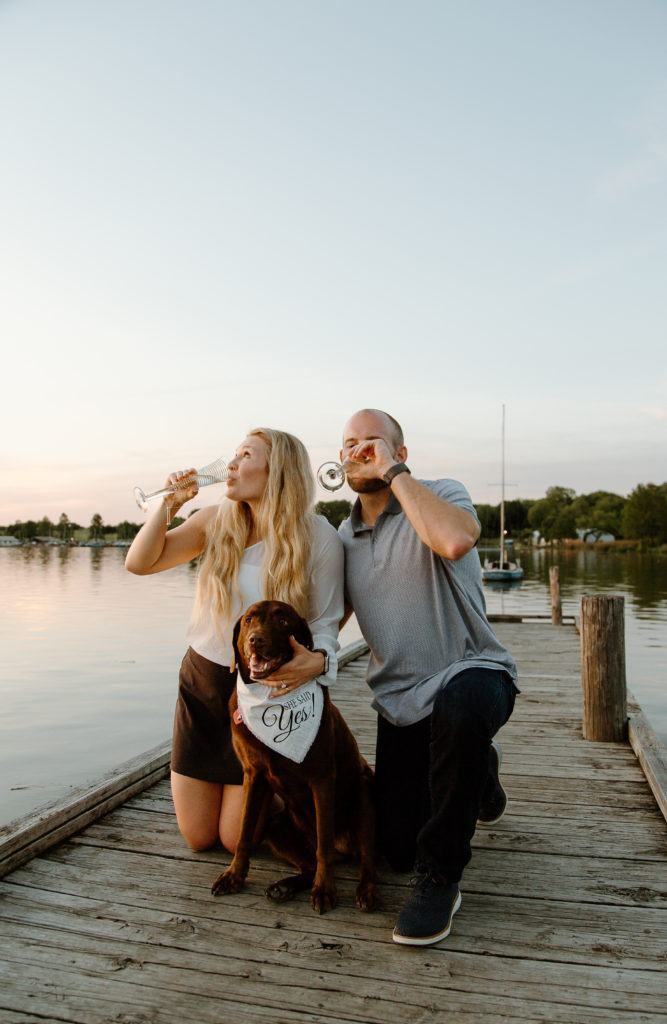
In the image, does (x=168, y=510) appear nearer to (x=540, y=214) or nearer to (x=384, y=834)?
(x=384, y=834)

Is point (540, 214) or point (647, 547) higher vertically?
point (540, 214)

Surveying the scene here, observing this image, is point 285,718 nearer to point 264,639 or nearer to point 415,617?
point 264,639

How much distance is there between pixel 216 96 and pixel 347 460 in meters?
12.0

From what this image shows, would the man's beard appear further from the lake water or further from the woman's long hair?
the lake water

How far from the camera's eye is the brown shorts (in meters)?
3.12

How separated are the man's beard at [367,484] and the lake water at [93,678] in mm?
5603

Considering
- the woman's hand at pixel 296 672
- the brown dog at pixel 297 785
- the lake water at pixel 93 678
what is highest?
the woman's hand at pixel 296 672

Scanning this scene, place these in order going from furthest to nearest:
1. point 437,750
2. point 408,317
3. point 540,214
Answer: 1. point 408,317
2. point 540,214
3. point 437,750

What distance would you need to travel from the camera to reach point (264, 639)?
252 centimetres

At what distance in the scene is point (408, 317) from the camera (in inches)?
850

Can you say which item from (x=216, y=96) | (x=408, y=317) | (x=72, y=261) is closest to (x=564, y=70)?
(x=216, y=96)

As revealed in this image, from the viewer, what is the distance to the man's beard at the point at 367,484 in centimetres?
320

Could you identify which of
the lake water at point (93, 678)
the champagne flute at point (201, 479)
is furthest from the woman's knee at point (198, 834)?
the lake water at point (93, 678)

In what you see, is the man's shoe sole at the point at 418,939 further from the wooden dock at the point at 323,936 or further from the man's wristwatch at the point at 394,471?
the man's wristwatch at the point at 394,471
